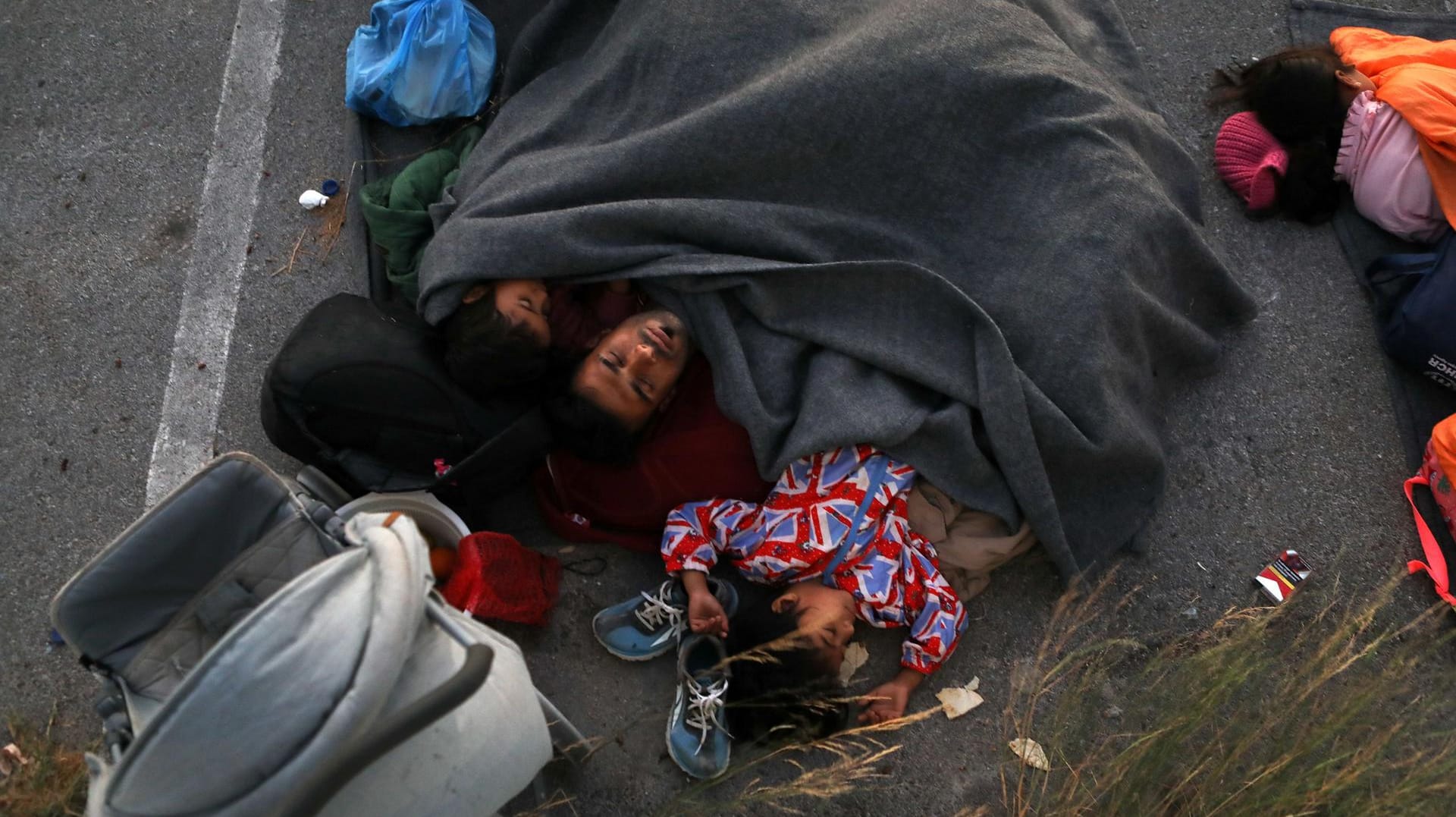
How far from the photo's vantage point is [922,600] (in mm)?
2594

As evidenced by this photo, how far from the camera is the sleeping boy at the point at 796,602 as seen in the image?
2430 millimetres

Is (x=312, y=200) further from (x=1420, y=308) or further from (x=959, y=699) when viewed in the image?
(x=1420, y=308)

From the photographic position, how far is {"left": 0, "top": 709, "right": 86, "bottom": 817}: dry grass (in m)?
2.14

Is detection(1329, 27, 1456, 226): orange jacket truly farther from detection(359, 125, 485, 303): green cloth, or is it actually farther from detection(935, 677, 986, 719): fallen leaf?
detection(359, 125, 485, 303): green cloth

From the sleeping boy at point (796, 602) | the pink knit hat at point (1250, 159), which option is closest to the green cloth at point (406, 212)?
the sleeping boy at point (796, 602)

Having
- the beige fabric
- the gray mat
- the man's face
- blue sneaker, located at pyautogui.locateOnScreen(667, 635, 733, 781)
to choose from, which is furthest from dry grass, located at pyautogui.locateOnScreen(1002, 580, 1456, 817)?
the man's face

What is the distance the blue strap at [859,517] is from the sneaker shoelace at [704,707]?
415 mm

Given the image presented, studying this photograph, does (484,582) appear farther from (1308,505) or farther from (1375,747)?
(1308,505)

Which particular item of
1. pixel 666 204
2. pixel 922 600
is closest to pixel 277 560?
pixel 666 204

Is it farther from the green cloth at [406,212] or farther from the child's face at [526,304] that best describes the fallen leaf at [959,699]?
the green cloth at [406,212]

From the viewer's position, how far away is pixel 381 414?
2.46 meters

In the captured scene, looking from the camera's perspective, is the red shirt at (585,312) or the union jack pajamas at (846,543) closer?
the union jack pajamas at (846,543)

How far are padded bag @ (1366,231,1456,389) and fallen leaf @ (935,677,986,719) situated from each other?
5.59 ft

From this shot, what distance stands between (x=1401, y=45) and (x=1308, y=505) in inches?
64.1
